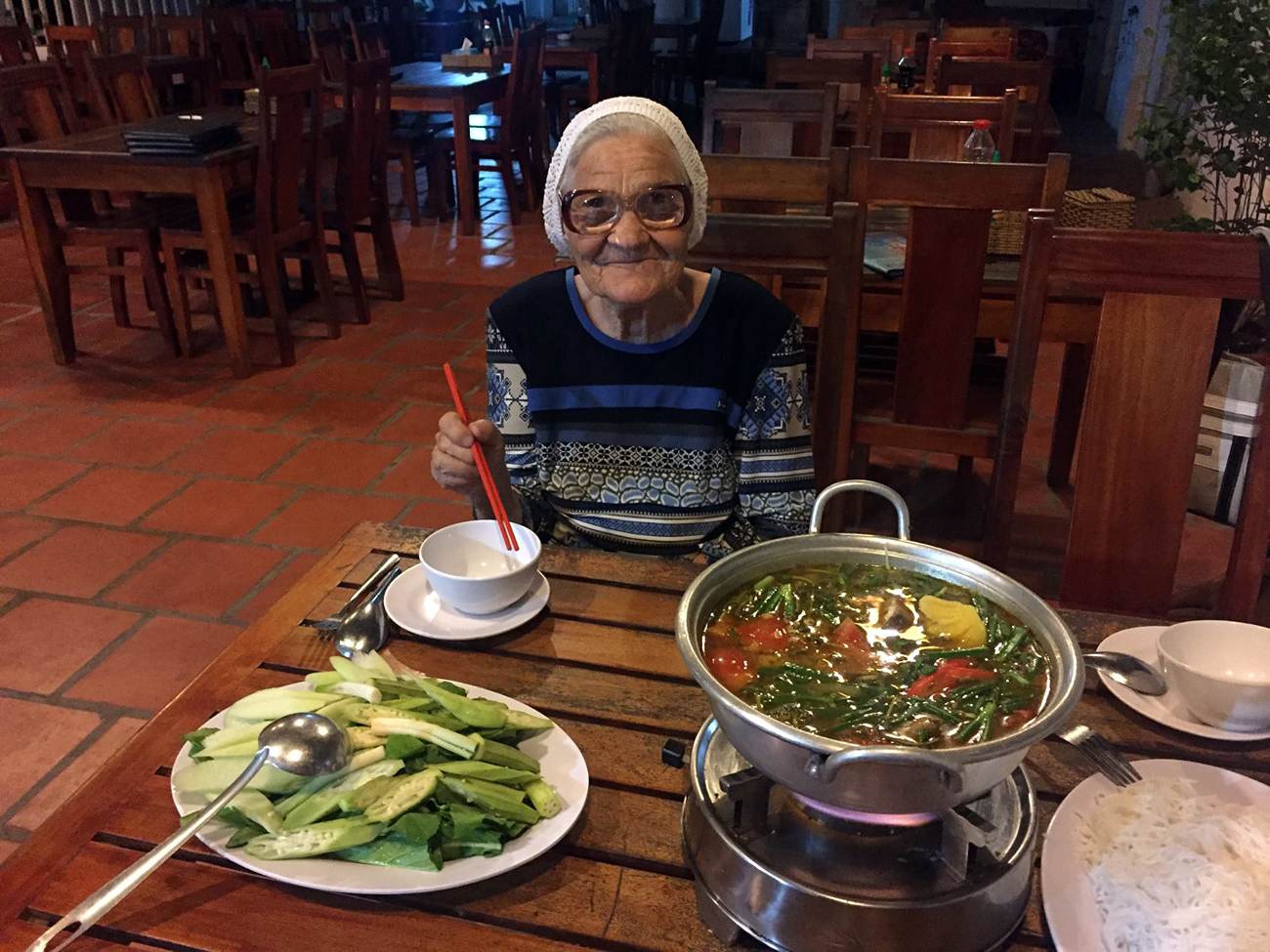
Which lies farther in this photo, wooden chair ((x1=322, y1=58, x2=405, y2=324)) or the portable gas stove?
wooden chair ((x1=322, y1=58, x2=405, y2=324))

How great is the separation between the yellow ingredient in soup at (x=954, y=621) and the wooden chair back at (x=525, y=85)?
536 cm

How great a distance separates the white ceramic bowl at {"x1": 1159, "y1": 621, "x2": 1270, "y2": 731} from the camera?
0.97 metres

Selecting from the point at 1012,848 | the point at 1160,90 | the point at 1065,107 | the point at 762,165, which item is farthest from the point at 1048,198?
the point at 1065,107

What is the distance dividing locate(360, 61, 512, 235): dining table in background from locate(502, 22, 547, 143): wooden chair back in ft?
0.34

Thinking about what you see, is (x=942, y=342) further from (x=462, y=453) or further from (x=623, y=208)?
(x=462, y=453)

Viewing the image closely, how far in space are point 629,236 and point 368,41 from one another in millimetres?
6386

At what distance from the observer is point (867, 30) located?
5.67 meters

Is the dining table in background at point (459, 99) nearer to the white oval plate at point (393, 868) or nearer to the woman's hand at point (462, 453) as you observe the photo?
the woman's hand at point (462, 453)

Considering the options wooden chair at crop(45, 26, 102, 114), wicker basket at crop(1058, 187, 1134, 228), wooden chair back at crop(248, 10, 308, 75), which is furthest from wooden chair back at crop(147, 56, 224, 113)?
wicker basket at crop(1058, 187, 1134, 228)

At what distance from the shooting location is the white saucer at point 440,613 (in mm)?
1135

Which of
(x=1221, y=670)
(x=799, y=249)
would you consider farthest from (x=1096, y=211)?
(x=1221, y=670)

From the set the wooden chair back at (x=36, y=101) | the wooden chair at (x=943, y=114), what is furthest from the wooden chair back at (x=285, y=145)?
the wooden chair at (x=943, y=114)

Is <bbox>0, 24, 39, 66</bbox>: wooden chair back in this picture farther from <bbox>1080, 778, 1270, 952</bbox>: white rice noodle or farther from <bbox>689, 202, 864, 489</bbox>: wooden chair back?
<bbox>1080, 778, 1270, 952</bbox>: white rice noodle

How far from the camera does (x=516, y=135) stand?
6008 millimetres
